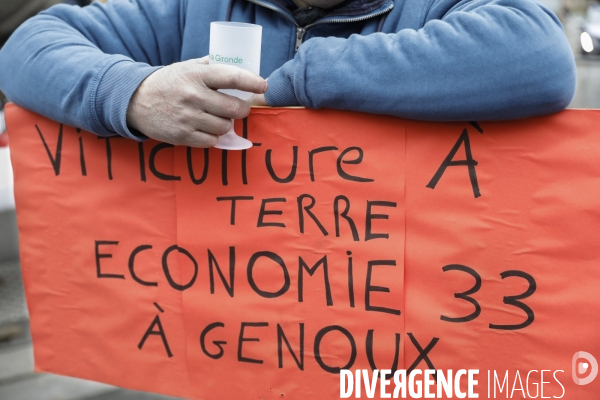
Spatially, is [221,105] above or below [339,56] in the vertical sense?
below

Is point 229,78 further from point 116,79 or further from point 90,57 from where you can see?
point 90,57

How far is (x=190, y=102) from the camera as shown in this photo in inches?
57.2

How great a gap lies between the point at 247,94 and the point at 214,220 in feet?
1.20

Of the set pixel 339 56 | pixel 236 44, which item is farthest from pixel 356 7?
pixel 236 44

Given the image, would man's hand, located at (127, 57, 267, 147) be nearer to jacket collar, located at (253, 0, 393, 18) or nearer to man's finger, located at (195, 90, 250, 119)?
man's finger, located at (195, 90, 250, 119)

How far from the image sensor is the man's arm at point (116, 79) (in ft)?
4.75

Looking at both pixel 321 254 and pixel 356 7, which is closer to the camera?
pixel 321 254

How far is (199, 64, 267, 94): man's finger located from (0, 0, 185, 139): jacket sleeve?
197mm

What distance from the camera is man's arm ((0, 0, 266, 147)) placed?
1.45 meters

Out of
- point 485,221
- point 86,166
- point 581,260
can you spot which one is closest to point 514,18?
point 485,221

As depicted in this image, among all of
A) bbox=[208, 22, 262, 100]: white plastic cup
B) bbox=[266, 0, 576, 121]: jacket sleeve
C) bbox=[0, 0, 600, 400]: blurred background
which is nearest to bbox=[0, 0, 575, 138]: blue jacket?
bbox=[266, 0, 576, 121]: jacket sleeve

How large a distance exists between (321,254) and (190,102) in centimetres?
50

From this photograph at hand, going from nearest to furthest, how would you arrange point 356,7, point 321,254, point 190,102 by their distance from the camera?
point 190,102
point 321,254
point 356,7

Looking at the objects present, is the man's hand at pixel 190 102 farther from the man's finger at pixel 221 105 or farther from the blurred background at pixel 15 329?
the blurred background at pixel 15 329
